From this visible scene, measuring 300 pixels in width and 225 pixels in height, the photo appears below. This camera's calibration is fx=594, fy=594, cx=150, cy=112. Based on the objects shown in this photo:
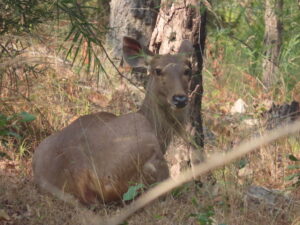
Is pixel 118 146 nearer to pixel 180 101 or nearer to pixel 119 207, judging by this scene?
pixel 119 207

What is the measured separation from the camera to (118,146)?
5383 mm

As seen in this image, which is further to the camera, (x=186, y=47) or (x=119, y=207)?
(x=186, y=47)

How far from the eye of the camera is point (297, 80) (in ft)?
29.8

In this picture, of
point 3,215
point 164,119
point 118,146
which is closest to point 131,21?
point 164,119

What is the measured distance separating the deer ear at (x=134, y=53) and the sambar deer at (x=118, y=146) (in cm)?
11

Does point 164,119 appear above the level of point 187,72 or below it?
below

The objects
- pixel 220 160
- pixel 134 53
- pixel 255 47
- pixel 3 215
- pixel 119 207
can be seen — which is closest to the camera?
pixel 220 160

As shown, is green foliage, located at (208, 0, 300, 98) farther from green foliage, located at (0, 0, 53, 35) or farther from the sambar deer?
green foliage, located at (0, 0, 53, 35)

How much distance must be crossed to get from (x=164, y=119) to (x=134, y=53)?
776 mm

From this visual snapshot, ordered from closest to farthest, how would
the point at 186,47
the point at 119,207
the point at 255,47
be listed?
1. the point at 119,207
2. the point at 186,47
3. the point at 255,47

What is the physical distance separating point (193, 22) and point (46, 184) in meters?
2.22

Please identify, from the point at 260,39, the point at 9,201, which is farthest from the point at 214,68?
the point at 9,201

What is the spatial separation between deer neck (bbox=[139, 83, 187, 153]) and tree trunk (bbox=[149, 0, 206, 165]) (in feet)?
0.68

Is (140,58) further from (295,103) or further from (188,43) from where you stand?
(295,103)
